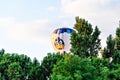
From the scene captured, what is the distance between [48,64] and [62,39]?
9060 millimetres

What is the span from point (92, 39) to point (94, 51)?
119 cm

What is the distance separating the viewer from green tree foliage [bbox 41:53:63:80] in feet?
143

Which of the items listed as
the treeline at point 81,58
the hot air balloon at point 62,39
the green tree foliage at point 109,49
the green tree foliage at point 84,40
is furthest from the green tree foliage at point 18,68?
the hot air balloon at point 62,39

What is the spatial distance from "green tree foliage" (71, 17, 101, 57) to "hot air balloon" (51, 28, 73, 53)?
28.4 ft

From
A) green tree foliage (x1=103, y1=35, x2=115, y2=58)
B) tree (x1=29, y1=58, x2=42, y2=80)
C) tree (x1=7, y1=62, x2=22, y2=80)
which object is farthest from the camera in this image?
green tree foliage (x1=103, y1=35, x2=115, y2=58)

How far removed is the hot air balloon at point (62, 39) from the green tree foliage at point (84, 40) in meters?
8.67

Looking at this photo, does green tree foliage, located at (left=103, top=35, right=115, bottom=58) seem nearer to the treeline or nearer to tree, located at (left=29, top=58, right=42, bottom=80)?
the treeline

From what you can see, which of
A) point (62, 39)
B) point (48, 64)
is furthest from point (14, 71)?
point (62, 39)

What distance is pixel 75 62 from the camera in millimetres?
35812

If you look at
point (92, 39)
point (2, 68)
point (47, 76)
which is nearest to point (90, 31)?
point (92, 39)

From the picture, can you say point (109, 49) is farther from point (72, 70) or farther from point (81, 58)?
point (72, 70)

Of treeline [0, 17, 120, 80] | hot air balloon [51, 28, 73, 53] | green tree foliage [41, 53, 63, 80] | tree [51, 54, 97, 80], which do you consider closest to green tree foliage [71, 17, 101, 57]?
treeline [0, 17, 120, 80]

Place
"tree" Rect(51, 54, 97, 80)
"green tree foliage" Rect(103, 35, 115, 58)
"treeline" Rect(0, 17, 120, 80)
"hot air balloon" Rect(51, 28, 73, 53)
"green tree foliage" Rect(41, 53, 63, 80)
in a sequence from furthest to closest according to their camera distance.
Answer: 1. "hot air balloon" Rect(51, 28, 73, 53)
2. "green tree foliage" Rect(103, 35, 115, 58)
3. "green tree foliage" Rect(41, 53, 63, 80)
4. "treeline" Rect(0, 17, 120, 80)
5. "tree" Rect(51, 54, 97, 80)

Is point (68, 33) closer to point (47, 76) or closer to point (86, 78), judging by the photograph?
point (47, 76)
